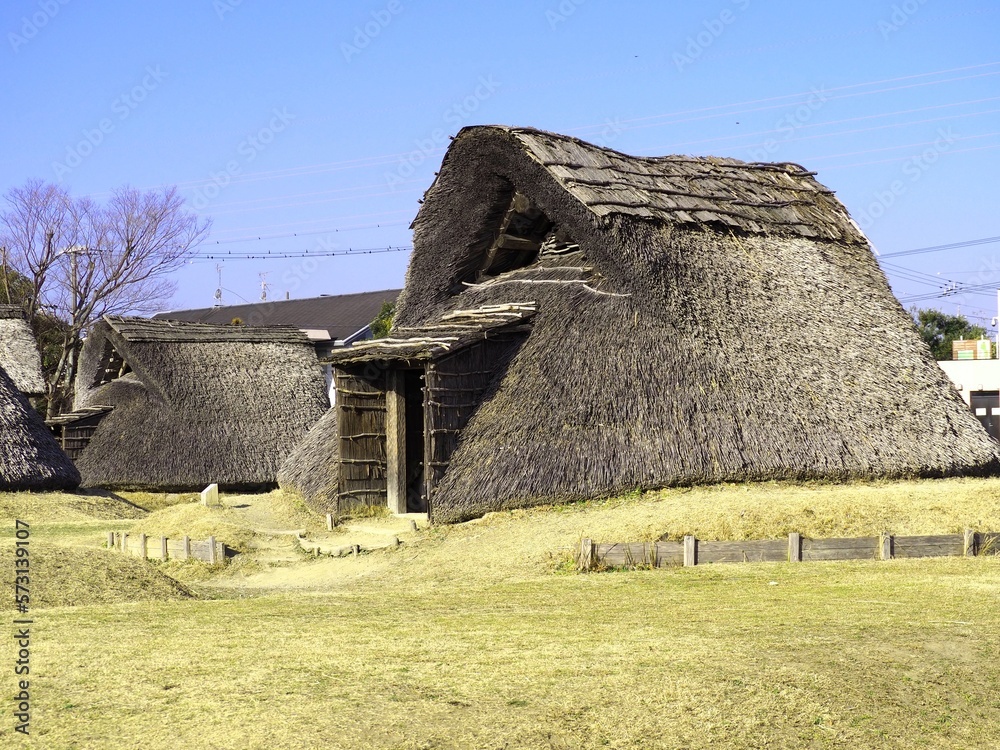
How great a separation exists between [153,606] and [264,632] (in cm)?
217

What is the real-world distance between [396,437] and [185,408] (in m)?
12.9

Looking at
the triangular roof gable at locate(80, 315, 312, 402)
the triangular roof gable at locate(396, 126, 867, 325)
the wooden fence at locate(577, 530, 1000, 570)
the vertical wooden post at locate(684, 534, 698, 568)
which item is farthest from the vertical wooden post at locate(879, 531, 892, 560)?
the triangular roof gable at locate(80, 315, 312, 402)

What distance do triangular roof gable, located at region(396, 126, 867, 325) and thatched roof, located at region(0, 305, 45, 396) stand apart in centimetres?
1535

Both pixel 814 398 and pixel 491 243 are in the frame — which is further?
pixel 491 243

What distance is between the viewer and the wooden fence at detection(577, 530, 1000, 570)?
14.2 metres

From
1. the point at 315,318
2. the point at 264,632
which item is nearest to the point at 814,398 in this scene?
the point at 264,632

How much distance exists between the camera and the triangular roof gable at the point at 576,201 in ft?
63.7

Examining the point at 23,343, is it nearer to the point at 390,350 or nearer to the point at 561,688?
the point at 390,350

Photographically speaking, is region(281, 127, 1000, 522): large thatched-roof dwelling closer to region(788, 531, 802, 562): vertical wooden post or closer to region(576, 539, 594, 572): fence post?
region(576, 539, 594, 572): fence post

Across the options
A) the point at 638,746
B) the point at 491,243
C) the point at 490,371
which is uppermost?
the point at 491,243

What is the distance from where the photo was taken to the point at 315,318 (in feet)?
167

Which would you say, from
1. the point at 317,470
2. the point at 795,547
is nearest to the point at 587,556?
the point at 795,547

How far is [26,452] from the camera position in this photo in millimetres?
24469

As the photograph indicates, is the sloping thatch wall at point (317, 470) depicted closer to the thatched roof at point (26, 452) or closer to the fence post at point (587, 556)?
the thatched roof at point (26, 452)
